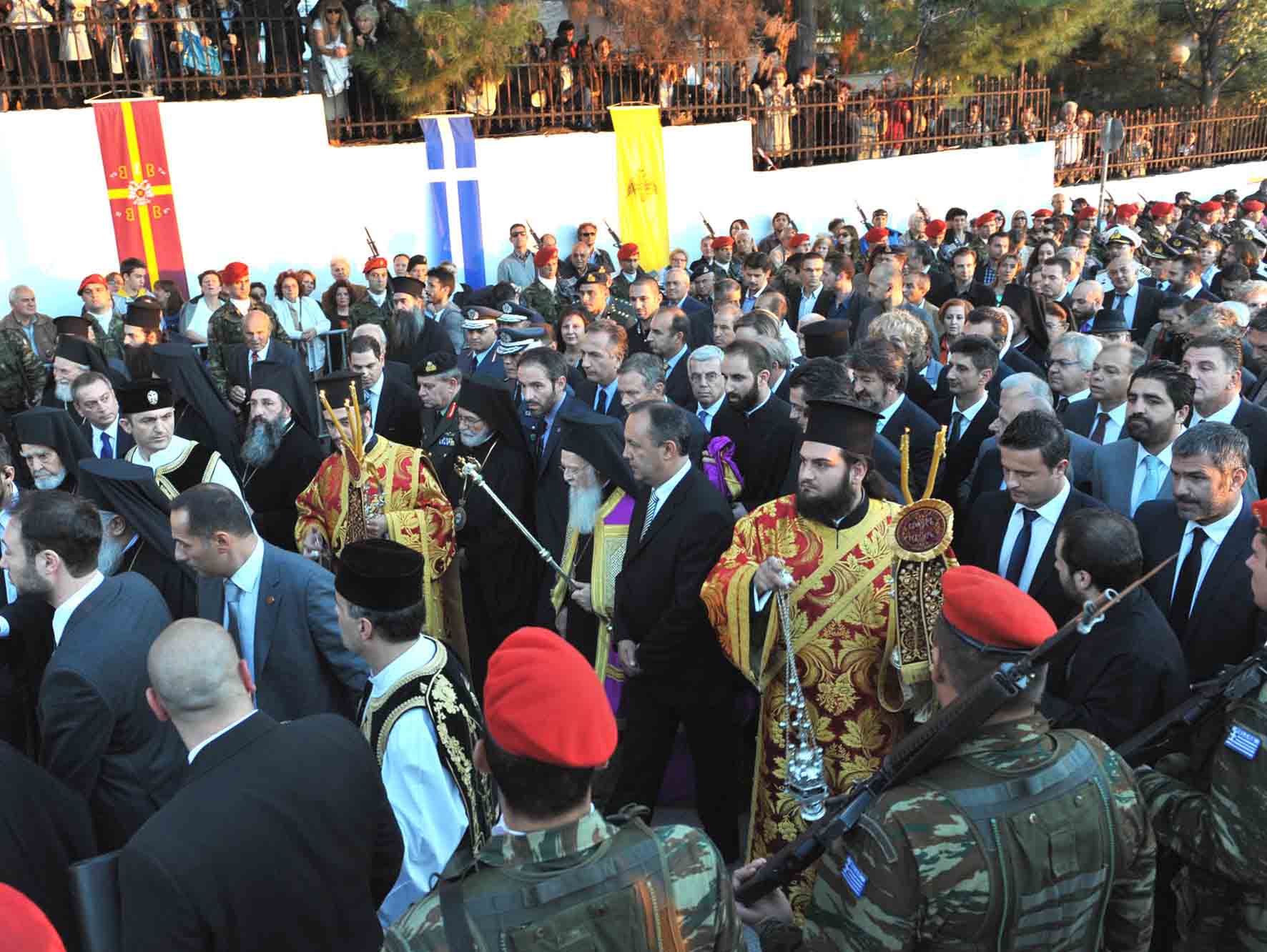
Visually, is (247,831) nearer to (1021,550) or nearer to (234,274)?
(1021,550)

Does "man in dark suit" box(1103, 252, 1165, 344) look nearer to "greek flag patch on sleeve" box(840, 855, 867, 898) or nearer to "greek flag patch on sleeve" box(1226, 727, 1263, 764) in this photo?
"greek flag patch on sleeve" box(1226, 727, 1263, 764)

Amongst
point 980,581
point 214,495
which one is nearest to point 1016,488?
point 980,581

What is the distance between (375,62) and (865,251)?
23.0ft

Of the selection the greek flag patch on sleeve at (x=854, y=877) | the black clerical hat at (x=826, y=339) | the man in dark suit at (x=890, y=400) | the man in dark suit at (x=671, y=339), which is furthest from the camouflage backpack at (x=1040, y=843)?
the man in dark suit at (x=671, y=339)

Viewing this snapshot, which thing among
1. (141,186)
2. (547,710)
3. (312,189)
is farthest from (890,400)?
(312,189)

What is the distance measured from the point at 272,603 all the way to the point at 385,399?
4215 millimetres

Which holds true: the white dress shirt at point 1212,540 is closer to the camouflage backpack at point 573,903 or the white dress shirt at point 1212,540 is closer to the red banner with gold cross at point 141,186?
the camouflage backpack at point 573,903

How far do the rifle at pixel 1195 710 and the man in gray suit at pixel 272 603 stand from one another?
2.55 metres

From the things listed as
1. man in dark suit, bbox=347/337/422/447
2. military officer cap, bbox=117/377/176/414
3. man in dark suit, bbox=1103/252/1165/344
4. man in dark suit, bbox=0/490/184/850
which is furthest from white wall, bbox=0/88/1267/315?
man in dark suit, bbox=0/490/184/850

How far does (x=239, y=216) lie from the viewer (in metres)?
14.7

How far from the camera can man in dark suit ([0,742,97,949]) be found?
3314mm

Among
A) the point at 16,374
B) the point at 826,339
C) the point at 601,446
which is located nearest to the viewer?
the point at 601,446

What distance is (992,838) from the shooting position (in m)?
2.58

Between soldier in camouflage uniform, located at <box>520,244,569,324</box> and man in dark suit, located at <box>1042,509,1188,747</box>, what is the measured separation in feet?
33.2
